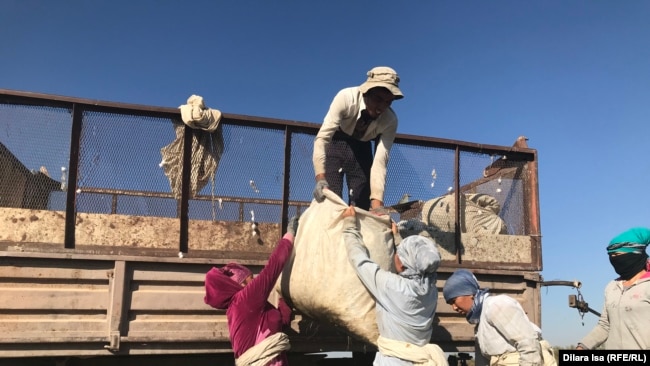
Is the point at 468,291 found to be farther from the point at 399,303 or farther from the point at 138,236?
the point at 138,236

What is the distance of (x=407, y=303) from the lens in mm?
2180

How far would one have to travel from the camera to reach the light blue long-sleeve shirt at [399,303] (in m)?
2.18

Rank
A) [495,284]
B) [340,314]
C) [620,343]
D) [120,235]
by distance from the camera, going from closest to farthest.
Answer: [340,314], [620,343], [120,235], [495,284]

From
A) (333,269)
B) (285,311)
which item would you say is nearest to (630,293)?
(333,269)

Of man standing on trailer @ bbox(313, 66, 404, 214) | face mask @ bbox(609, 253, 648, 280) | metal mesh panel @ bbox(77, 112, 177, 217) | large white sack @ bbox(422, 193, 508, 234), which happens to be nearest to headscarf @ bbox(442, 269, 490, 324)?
man standing on trailer @ bbox(313, 66, 404, 214)

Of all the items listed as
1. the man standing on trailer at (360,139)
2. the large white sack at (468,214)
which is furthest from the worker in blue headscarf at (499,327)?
the large white sack at (468,214)

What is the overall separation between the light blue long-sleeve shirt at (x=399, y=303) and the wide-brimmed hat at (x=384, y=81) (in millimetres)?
959

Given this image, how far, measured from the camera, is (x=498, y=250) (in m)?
3.51

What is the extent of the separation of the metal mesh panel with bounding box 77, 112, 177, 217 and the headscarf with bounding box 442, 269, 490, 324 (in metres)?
1.66

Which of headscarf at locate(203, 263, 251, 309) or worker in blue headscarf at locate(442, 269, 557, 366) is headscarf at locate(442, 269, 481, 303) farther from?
headscarf at locate(203, 263, 251, 309)

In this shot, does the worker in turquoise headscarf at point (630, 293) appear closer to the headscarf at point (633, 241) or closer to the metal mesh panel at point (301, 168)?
the headscarf at point (633, 241)

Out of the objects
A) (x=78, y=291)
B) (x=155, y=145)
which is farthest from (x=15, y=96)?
(x=78, y=291)

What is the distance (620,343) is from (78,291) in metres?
2.91

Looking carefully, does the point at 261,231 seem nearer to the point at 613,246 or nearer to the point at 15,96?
the point at 15,96
